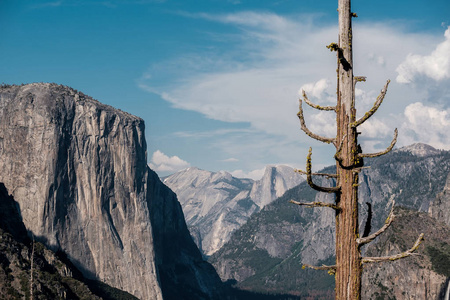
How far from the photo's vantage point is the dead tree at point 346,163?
17406 mm

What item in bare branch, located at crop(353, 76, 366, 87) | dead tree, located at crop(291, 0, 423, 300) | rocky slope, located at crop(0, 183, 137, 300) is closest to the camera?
dead tree, located at crop(291, 0, 423, 300)

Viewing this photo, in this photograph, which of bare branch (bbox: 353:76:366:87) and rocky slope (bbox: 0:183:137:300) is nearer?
bare branch (bbox: 353:76:366:87)

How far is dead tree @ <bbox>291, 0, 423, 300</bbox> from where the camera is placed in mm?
17406

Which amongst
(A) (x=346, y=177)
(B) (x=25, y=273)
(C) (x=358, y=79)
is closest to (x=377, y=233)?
(A) (x=346, y=177)

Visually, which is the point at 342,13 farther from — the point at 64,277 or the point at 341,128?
the point at 64,277

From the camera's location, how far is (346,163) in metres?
17.8

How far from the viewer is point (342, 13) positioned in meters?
18.0

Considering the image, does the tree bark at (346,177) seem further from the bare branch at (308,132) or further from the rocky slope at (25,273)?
the rocky slope at (25,273)

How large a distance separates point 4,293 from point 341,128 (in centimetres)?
14075

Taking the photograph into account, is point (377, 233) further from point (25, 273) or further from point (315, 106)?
point (25, 273)

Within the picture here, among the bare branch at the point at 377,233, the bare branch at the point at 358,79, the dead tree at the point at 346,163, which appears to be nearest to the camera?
the bare branch at the point at 377,233

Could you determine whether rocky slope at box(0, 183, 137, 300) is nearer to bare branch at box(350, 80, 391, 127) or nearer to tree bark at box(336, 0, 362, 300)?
tree bark at box(336, 0, 362, 300)

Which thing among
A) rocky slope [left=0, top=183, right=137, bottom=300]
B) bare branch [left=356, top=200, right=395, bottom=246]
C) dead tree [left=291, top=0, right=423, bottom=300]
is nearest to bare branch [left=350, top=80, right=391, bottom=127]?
dead tree [left=291, top=0, right=423, bottom=300]

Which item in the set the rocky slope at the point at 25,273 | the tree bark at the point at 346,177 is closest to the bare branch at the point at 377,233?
the tree bark at the point at 346,177
